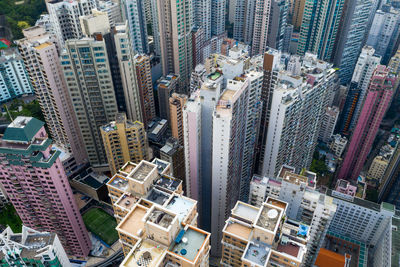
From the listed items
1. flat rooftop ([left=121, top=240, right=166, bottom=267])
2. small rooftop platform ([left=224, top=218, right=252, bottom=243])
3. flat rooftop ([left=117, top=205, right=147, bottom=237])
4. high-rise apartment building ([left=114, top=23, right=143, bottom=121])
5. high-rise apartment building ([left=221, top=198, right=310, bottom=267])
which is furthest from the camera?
high-rise apartment building ([left=114, top=23, right=143, bottom=121])

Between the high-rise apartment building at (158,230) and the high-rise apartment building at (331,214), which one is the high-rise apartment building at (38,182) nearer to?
the high-rise apartment building at (158,230)

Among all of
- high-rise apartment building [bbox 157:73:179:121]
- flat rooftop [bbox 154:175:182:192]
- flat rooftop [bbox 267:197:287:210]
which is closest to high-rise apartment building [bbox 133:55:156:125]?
high-rise apartment building [bbox 157:73:179:121]

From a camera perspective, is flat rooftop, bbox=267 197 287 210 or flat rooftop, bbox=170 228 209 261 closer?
flat rooftop, bbox=170 228 209 261

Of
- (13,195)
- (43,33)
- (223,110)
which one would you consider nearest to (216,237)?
(223,110)

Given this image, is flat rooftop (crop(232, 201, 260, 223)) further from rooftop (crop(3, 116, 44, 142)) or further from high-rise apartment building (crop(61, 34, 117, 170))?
high-rise apartment building (crop(61, 34, 117, 170))

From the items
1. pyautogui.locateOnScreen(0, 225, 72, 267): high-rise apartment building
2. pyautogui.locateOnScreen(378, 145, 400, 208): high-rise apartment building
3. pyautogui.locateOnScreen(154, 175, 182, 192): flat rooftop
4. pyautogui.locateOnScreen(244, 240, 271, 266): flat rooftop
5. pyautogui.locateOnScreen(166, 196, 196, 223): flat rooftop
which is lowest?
pyautogui.locateOnScreen(378, 145, 400, 208): high-rise apartment building

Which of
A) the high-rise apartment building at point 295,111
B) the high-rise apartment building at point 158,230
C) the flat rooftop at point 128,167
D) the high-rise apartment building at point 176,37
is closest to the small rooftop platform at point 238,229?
the high-rise apartment building at point 158,230

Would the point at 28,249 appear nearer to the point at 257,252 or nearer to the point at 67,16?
the point at 257,252
